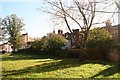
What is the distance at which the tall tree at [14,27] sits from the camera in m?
61.3

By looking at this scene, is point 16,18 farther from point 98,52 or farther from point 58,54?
point 98,52

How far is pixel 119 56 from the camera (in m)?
26.7

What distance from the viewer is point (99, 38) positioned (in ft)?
105

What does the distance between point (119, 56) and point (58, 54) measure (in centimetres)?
1380

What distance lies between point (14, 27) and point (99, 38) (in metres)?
37.1

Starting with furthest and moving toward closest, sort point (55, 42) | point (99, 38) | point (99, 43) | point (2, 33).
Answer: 1. point (2, 33)
2. point (55, 42)
3. point (99, 38)
4. point (99, 43)

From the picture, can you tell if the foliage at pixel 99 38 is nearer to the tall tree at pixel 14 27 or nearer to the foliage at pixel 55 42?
the foliage at pixel 55 42

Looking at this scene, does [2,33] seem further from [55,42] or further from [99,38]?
[99,38]

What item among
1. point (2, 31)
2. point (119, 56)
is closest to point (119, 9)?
point (119, 56)

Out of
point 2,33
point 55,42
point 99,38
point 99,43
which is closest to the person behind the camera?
point 99,43

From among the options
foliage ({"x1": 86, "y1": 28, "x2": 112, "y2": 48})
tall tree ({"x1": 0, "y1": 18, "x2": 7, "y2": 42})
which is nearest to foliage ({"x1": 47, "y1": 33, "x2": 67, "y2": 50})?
foliage ({"x1": 86, "y1": 28, "x2": 112, "y2": 48})

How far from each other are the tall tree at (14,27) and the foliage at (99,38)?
1249 inches

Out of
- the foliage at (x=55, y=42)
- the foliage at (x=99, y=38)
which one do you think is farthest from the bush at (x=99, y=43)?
the foliage at (x=55, y=42)

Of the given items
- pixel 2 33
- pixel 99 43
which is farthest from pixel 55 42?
pixel 2 33
